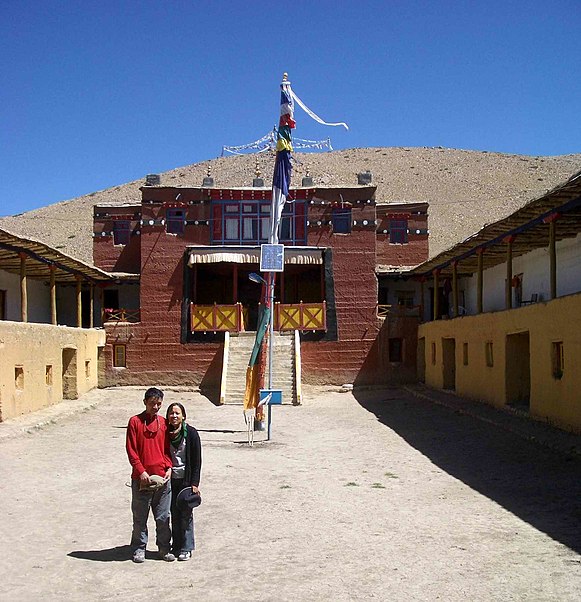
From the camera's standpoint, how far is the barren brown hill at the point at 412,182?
256ft

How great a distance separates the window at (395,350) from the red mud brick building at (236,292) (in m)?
0.04

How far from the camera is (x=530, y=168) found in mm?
93688

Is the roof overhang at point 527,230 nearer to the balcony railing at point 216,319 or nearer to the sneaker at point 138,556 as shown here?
the balcony railing at point 216,319

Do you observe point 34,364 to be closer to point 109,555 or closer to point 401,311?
point 109,555

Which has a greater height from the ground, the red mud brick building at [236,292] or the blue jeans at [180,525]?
the red mud brick building at [236,292]

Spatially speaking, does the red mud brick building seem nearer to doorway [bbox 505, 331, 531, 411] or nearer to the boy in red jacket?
doorway [bbox 505, 331, 531, 411]

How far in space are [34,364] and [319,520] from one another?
13.0 m

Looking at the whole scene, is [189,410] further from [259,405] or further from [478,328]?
[478,328]

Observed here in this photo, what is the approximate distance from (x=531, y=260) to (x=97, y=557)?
18055 millimetres

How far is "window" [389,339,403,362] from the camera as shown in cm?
3016

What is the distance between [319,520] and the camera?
922 centimetres

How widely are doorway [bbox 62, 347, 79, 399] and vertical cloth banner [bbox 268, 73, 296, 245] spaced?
947 cm

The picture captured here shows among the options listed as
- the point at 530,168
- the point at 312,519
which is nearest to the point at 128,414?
the point at 312,519

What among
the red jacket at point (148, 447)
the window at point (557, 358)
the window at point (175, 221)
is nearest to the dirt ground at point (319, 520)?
the red jacket at point (148, 447)
